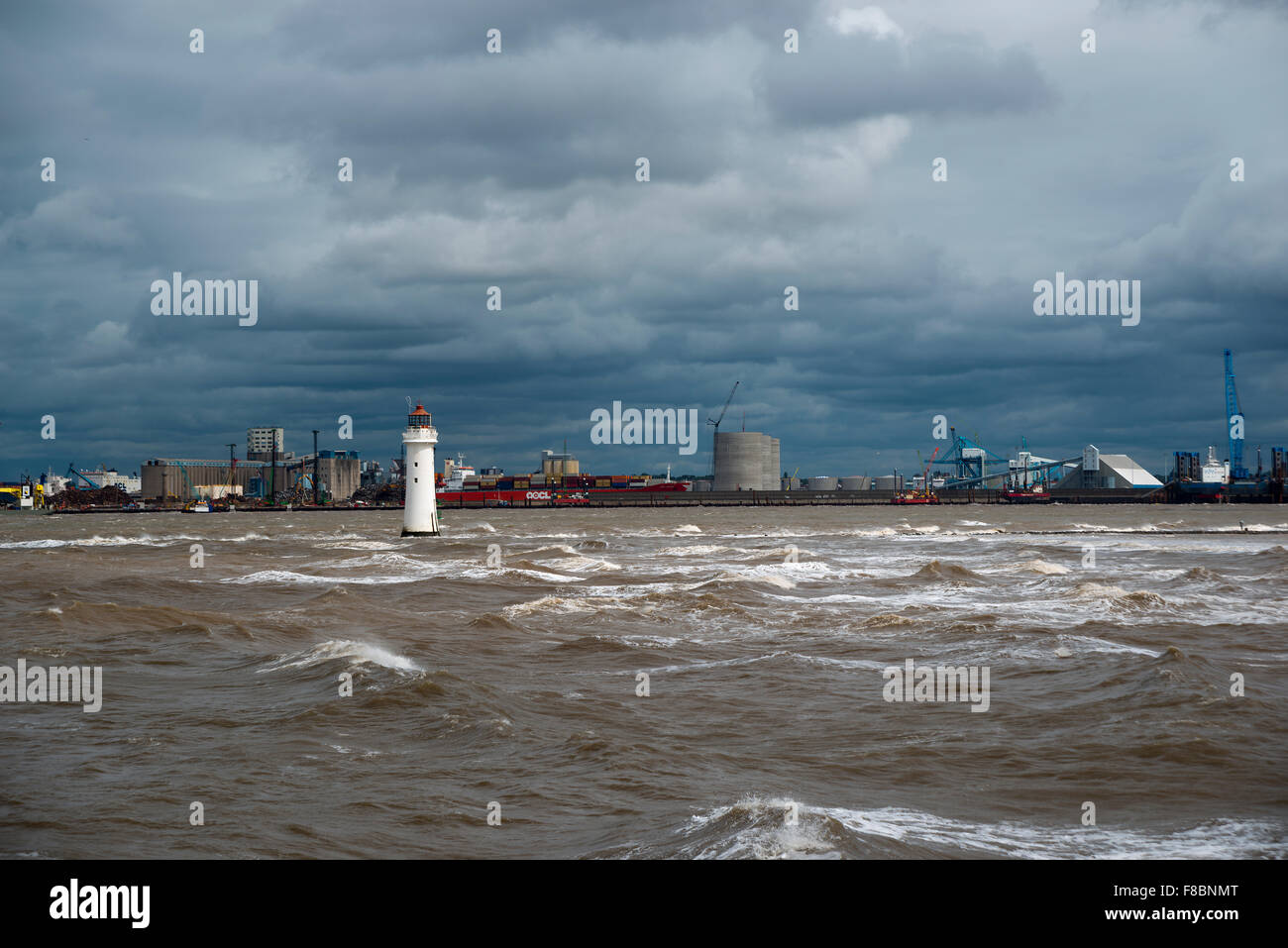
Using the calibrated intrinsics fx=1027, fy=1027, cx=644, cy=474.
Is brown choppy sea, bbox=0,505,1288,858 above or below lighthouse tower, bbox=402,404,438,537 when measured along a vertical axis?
below

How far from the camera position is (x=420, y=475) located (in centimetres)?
6850

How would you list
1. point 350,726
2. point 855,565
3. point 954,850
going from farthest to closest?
point 855,565, point 350,726, point 954,850

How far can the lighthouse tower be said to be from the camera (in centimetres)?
Result: 6681

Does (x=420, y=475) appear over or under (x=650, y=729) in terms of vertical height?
over

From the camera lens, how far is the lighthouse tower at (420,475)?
219 ft

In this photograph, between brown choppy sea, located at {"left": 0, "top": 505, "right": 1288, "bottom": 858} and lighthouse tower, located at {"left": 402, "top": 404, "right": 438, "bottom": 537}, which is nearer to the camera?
brown choppy sea, located at {"left": 0, "top": 505, "right": 1288, "bottom": 858}

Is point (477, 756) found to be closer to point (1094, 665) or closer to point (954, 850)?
point (954, 850)

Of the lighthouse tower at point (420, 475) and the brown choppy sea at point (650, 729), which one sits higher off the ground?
the lighthouse tower at point (420, 475)

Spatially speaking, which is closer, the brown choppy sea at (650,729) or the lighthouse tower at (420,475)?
the brown choppy sea at (650,729)
